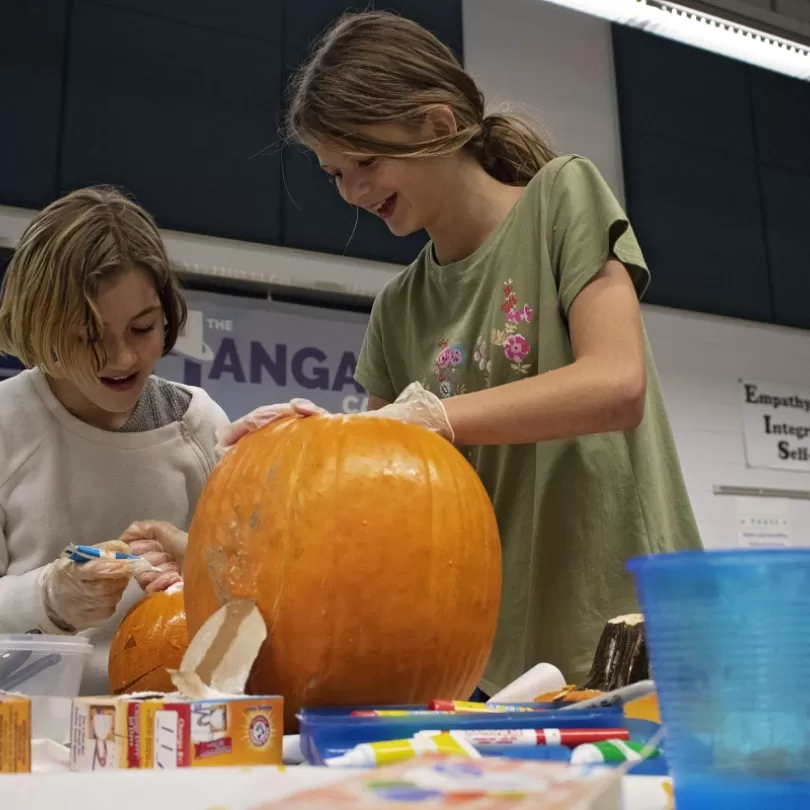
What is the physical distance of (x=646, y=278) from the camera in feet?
3.50

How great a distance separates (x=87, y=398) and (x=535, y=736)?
1.04 metres

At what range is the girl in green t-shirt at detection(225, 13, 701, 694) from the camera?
3.11 ft

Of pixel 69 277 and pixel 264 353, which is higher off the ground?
pixel 264 353

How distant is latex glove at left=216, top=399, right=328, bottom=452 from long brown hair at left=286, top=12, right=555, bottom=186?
0.46 meters

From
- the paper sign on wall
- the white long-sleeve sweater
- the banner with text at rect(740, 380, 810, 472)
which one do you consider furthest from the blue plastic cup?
the banner with text at rect(740, 380, 810, 472)

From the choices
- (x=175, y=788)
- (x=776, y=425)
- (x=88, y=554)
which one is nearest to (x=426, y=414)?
(x=88, y=554)

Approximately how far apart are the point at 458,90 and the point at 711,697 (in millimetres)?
989

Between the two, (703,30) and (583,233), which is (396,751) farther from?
(703,30)

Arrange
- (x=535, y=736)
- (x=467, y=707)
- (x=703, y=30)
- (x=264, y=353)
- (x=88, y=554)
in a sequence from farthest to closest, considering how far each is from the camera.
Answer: (x=703, y=30) → (x=264, y=353) → (x=88, y=554) → (x=467, y=707) → (x=535, y=736)

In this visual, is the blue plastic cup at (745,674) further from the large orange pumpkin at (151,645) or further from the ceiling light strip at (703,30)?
the ceiling light strip at (703,30)

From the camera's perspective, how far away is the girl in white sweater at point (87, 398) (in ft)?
4.03

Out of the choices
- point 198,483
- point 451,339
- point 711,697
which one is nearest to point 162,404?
point 198,483

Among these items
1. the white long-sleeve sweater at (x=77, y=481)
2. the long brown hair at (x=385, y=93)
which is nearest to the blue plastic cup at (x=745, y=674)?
the long brown hair at (x=385, y=93)

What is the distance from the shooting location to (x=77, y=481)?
1.27 m
